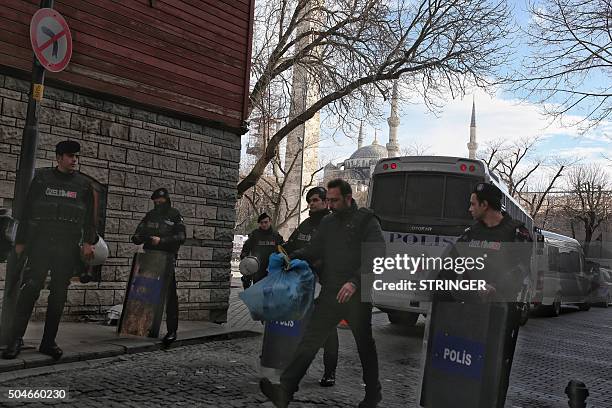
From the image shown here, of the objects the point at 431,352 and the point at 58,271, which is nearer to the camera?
the point at 431,352

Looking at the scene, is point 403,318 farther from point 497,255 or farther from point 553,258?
point 497,255

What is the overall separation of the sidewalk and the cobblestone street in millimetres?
178

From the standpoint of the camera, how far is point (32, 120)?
6.22m

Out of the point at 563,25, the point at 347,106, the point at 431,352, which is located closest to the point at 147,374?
the point at 431,352

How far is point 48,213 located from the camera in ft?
19.7

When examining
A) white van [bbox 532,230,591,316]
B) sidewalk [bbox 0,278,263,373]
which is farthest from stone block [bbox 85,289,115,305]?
white van [bbox 532,230,591,316]

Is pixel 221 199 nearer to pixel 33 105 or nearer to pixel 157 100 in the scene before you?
pixel 157 100

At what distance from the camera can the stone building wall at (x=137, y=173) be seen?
7.93 m

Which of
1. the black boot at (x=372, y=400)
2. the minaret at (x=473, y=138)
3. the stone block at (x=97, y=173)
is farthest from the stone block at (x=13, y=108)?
the minaret at (x=473, y=138)

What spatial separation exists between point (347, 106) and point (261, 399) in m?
12.0

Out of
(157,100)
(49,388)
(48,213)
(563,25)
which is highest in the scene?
(563,25)

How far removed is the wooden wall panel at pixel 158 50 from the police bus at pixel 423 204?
3080mm

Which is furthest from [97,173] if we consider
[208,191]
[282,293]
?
[282,293]

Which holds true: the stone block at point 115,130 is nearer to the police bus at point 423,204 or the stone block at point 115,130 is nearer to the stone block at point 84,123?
the stone block at point 84,123
